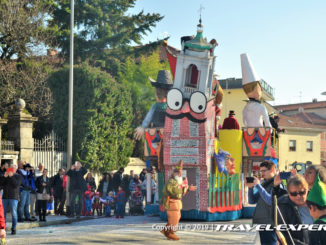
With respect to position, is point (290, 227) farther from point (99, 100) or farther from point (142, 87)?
point (142, 87)

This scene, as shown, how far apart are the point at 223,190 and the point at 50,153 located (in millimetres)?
9472

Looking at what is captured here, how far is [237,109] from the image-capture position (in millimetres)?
57031

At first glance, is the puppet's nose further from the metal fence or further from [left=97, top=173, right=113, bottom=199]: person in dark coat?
the metal fence

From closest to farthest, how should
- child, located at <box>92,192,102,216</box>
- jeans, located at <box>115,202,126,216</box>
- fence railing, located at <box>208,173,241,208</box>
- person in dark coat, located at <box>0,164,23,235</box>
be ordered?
person in dark coat, located at <box>0,164,23,235</box>
fence railing, located at <box>208,173,241,208</box>
jeans, located at <box>115,202,126,216</box>
child, located at <box>92,192,102,216</box>

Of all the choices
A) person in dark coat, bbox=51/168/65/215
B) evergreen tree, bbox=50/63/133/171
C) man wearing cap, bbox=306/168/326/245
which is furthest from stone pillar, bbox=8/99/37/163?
man wearing cap, bbox=306/168/326/245

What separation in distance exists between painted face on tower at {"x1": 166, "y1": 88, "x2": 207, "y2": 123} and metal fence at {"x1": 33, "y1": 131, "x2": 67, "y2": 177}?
841 centimetres

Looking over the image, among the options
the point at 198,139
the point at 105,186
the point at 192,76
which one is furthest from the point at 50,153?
the point at 198,139

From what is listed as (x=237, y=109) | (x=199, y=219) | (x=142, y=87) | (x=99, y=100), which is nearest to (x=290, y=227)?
(x=199, y=219)

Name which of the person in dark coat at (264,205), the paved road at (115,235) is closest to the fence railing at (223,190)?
the paved road at (115,235)

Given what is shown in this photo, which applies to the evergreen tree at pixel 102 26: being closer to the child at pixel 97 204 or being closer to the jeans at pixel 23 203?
the child at pixel 97 204

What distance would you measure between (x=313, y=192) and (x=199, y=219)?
1091cm

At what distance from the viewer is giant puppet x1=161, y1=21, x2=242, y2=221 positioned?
1650 cm

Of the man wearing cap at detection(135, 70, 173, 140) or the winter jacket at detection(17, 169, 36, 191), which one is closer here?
the winter jacket at detection(17, 169, 36, 191)

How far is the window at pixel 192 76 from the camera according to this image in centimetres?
1728
